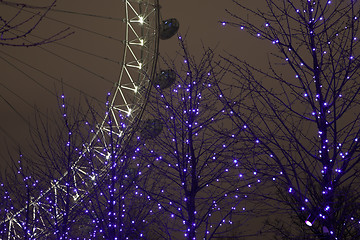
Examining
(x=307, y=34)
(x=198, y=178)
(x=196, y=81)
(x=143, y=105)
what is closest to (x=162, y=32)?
(x=143, y=105)

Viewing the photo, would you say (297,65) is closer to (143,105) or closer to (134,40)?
(143,105)

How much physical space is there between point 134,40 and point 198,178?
610 centimetres

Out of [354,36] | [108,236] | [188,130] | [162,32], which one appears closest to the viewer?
[354,36]

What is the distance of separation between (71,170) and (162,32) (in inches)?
184

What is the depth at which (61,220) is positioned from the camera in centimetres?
1316

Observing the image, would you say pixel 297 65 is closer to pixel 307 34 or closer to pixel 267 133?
pixel 307 34

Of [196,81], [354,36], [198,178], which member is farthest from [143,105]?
[354,36]

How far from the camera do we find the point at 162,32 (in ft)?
47.2

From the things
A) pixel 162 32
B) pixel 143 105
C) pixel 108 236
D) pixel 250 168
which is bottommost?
pixel 250 168

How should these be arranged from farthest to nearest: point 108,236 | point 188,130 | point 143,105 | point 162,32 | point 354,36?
1. point 162,32
2. point 143,105
3. point 108,236
4. point 188,130
5. point 354,36

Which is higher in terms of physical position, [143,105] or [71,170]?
[143,105]

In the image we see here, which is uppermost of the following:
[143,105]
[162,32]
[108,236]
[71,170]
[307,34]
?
[162,32]

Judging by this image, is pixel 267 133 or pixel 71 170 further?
pixel 71 170

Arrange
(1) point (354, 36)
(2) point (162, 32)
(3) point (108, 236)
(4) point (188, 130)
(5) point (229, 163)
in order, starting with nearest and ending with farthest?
1. (1) point (354, 36)
2. (5) point (229, 163)
3. (4) point (188, 130)
4. (3) point (108, 236)
5. (2) point (162, 32)
